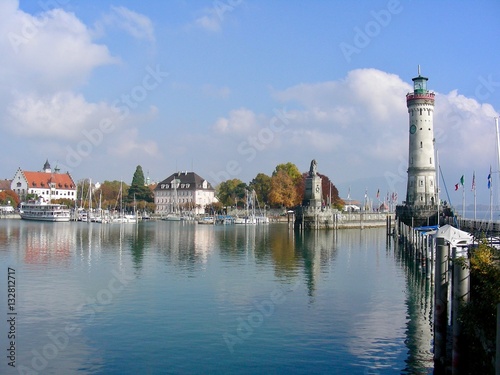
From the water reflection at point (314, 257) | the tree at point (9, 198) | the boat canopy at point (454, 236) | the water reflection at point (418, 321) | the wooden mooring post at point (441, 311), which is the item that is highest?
the tree at point (9, 198)

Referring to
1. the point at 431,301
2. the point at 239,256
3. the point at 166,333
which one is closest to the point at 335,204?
the point at 239,256

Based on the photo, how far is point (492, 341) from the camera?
14.4m

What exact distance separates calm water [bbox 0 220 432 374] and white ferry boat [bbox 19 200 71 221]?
87.2m

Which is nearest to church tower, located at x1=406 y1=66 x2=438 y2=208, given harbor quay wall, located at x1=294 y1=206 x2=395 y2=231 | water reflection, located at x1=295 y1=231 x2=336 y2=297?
water reflection, located at x1=295 y1=231 x2=336 y2=297

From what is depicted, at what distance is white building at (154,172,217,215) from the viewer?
181 meters

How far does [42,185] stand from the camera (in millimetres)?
184125

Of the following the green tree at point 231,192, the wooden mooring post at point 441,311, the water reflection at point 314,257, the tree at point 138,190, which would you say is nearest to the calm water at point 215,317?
the water reflection at point 314,257

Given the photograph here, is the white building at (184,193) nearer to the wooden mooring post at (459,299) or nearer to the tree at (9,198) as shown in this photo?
the tree at (9,198)

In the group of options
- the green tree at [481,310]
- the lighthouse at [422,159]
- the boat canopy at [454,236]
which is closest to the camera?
the green tree at [481,310]

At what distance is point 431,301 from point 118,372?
1897 centimetres

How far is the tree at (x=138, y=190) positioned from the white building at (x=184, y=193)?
5.25 meters

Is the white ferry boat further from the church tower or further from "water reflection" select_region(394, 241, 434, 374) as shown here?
"water reflection" select_region(394, 241, 434, 374)

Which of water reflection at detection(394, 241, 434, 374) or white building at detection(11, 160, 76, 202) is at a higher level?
white building at detection(11, 160, 76, 202)

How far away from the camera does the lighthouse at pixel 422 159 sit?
3103 inches
